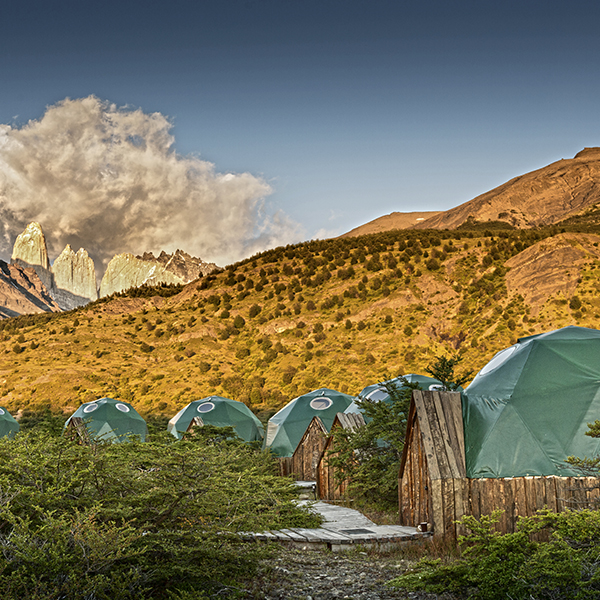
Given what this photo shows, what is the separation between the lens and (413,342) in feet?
146

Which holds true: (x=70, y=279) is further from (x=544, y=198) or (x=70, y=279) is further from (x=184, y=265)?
(x=544, y=198)

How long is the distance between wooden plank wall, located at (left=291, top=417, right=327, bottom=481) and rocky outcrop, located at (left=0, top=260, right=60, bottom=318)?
121m

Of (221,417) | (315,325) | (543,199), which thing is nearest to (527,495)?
(221,417)

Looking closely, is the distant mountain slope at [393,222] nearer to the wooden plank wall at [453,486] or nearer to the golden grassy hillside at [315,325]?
the golden grassy hillside at [315,325]

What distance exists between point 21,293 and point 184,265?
4536 centimetres

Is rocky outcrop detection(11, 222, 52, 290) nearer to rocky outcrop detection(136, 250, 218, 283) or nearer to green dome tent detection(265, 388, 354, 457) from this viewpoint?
rocky outcrop detection(136, 250, 218, 283)

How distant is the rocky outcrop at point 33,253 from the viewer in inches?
7407

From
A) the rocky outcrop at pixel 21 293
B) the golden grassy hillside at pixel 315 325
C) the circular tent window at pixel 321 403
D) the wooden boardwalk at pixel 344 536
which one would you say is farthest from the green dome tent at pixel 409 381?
the rocky outcrop at pixel 21 293

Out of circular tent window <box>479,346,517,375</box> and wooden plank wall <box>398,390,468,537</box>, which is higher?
circular tent window <box>479,346,517,375</box>

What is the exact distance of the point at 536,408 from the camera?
825 cm

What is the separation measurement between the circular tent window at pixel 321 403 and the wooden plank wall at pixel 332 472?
6182 mm

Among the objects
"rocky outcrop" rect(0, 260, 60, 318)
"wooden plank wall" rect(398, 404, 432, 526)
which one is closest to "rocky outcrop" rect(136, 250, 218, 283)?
"rocky outcrop" rect(0, 260, 60, 318)

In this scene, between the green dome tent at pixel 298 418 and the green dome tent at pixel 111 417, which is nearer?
the green dome tent at pixel 298 418

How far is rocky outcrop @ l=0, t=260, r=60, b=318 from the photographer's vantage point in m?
138
